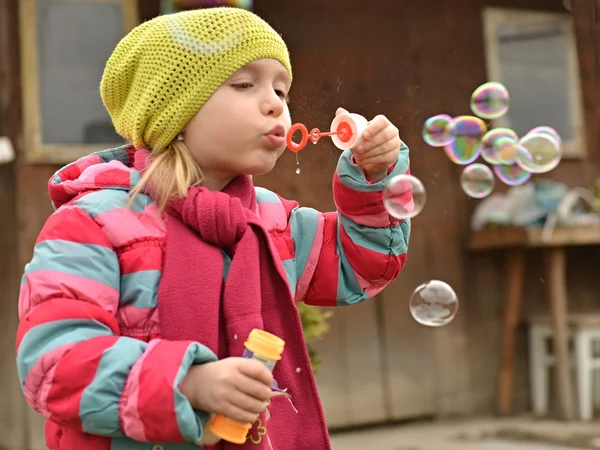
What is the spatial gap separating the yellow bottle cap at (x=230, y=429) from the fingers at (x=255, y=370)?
75 mm

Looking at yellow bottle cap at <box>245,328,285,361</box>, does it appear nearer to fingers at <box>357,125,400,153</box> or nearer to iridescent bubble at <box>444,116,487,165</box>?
fingers at <box>357,125,400,153</box>

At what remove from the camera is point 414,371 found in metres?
5.19

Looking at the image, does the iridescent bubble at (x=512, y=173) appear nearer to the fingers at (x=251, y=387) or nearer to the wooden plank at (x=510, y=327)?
the fingers at (x=251, y=387)

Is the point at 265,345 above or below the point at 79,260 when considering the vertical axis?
Answer: below

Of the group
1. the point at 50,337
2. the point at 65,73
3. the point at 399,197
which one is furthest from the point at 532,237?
the point at 50,337

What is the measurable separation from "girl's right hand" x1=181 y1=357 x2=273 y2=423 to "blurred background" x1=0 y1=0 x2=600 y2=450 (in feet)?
8.59

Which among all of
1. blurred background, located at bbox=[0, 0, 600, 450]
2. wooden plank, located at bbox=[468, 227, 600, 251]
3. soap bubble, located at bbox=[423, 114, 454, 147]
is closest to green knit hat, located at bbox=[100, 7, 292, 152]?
soap bubble, located at bbox=[423, 114, 454, 147]

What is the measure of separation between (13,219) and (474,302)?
261 centimetres

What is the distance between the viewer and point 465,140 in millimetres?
2783

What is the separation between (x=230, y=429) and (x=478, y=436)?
12.4 feet

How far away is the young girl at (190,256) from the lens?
133cm

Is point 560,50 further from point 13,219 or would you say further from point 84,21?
point 13,219

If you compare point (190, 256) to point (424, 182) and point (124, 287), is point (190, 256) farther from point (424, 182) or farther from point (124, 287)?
point (424, 182)

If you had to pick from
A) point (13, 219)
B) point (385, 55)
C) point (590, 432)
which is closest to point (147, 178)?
point (13, 219)
